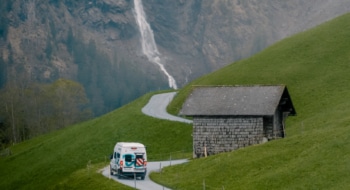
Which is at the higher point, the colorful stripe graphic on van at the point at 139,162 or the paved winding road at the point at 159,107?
the paved winding road at the point at 159,107

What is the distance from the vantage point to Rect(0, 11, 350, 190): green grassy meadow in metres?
54.4

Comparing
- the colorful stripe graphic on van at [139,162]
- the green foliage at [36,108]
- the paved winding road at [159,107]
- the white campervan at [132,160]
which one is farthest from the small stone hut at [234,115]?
the green foliage at [36,108]

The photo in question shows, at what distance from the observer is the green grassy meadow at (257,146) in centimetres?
5441

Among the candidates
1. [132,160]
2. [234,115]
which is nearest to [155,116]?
[234,115]

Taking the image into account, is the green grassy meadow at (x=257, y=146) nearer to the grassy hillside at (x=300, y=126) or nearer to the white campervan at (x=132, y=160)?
the grassy hillside at (x=300, y=126)

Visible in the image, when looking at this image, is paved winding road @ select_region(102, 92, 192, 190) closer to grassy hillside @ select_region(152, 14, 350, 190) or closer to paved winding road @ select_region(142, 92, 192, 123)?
paved winding road @ select_region(142, 92, 192, 123)

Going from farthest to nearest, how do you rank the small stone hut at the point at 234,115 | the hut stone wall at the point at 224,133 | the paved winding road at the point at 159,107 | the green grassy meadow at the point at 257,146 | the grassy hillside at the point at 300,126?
the paved winding road at the point at 159,107
the hut stone wall at the point at 224,133
the small stone hut at the point at 234,115
the green grassy meadow at the point at 257,146
the grassy hillside at the point at 300,126

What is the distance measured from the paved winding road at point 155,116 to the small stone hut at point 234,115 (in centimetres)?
396

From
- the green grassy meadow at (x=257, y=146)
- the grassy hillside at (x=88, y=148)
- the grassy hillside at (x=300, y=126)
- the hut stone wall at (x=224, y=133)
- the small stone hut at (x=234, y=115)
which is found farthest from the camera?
the grassy hillside at (x=88, y=148)

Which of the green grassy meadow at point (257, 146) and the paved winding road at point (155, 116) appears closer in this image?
the green grassy meadow at point (257, 146)

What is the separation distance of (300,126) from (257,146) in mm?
25133

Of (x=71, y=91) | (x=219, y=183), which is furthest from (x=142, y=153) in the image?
(x=71, y=91)

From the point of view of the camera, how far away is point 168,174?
218ft

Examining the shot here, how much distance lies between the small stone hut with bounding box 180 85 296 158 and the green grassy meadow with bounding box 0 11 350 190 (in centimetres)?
379
